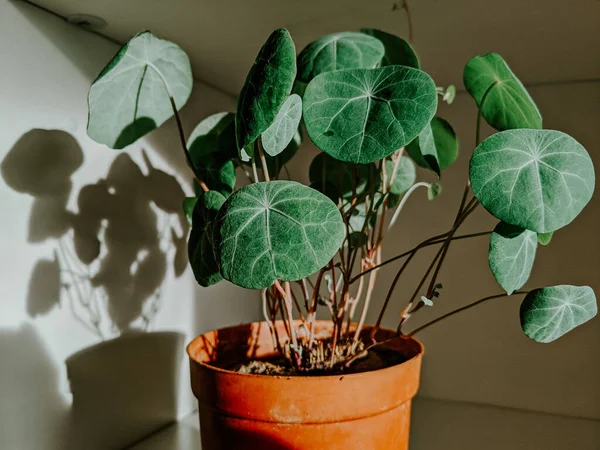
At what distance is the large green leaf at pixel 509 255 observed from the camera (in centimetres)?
68

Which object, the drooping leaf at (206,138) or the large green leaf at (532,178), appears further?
the drooping leaf at (206,138)


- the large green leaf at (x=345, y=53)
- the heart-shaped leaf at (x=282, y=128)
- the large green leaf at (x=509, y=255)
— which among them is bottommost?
the large green leaf at (x=509, y=255)

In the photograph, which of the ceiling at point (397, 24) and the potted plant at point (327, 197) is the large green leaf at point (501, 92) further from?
the ceiling at point (397, 24)

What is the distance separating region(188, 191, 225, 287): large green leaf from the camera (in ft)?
2.45

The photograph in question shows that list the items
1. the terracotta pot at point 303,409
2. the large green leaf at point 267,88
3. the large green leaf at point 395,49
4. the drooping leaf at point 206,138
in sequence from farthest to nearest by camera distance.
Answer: the drooping leaf at point 206,138 → the large green leaf at point 395,49 → the terracotta pot at point 303,409 → the large green leaf at point 267,88

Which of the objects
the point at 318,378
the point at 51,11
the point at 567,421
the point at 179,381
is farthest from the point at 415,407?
the point at 51,11

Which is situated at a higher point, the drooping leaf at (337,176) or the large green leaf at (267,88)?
the large green leaf at (267,88)

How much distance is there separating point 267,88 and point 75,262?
1.87ft

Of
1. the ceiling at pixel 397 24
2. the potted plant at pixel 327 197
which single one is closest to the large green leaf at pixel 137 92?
the potted plant at pixel 327 197

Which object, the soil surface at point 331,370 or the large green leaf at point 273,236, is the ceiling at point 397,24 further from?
the soil surface at point 331,370

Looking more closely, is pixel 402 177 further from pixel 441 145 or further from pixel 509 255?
pixel 509 255

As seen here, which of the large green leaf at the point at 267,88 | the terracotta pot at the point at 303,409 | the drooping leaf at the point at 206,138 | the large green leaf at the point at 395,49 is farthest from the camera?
the drooping leaf at the point at 206,138

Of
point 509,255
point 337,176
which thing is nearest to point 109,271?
point 337,176

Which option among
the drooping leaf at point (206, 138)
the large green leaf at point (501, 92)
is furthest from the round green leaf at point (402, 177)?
the drooping leaf at point (206, 138)
